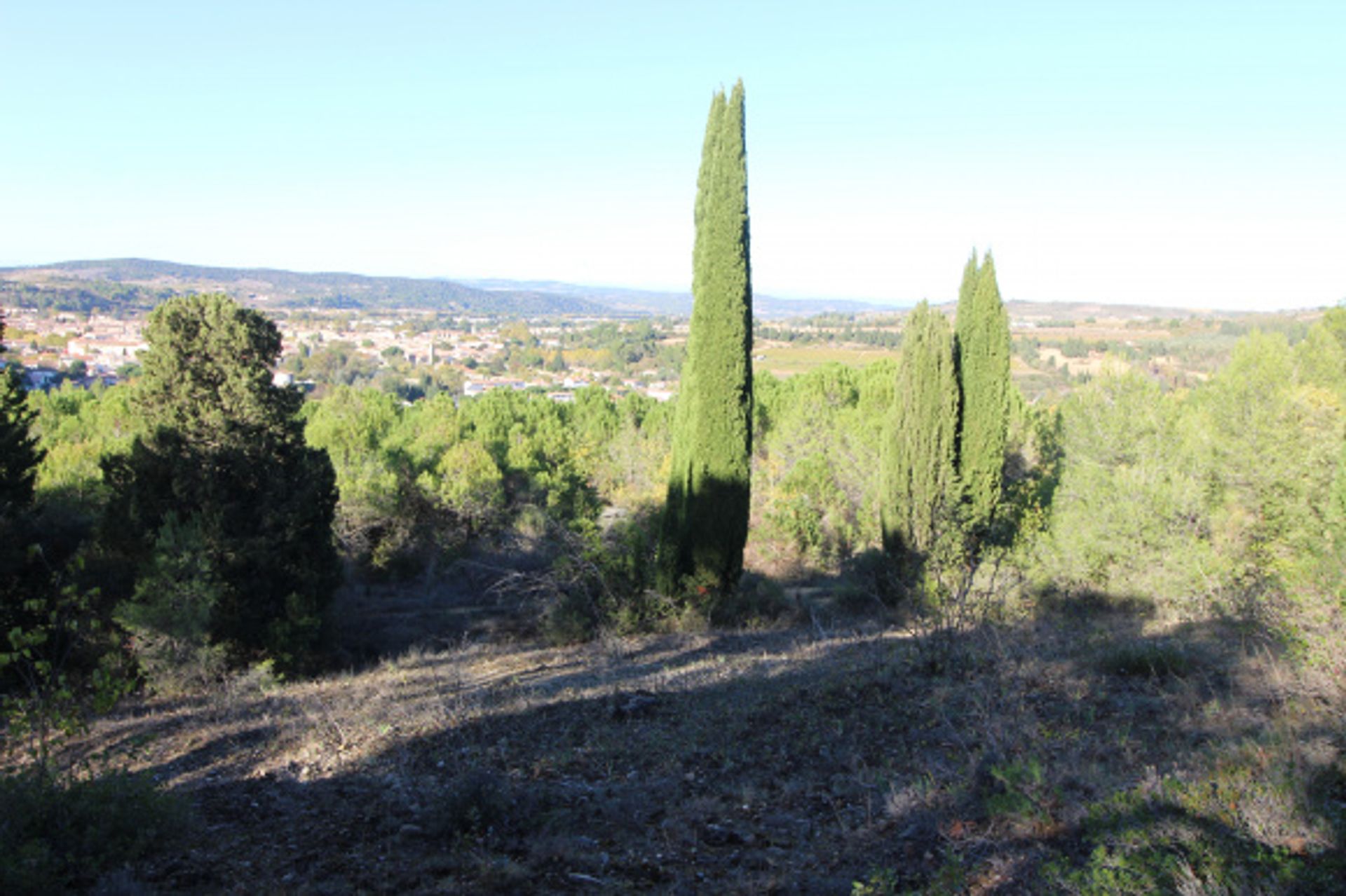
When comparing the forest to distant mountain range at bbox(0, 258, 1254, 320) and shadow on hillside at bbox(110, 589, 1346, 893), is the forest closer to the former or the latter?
shadow on hillside at bbox(110, 589, 1346, 893)

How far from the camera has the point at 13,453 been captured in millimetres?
11977

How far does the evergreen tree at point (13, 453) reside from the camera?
11.8 metres

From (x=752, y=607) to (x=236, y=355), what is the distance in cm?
1000

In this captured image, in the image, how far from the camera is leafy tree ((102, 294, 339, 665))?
13.2 m

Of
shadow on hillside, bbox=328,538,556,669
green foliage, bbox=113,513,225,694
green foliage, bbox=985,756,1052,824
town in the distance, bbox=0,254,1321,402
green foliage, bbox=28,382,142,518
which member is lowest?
shadow on hillside, bbox=328,538,556,669

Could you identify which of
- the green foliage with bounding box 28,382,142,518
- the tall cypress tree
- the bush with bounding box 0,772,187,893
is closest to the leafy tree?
the green foliage with bounding box 28,382,142,518

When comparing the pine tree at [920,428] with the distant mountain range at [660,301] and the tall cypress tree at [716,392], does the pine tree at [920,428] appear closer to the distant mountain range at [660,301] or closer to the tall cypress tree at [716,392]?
the tall cypress tree at [716,392]

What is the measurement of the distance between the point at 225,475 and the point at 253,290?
68850 mm

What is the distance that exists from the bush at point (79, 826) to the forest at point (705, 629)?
0.02m

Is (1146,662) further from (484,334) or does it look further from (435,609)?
(484,334)

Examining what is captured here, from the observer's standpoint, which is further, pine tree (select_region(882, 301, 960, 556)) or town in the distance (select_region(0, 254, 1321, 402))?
town in the distance (select_region(0, 254, 1321, 402))

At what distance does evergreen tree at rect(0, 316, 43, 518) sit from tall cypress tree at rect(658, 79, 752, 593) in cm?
1008

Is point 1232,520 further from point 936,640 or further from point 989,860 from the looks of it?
point 989,860

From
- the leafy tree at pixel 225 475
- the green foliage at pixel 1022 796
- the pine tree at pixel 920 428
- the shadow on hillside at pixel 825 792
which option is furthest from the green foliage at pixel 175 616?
the pine tree at pixel 920 428
